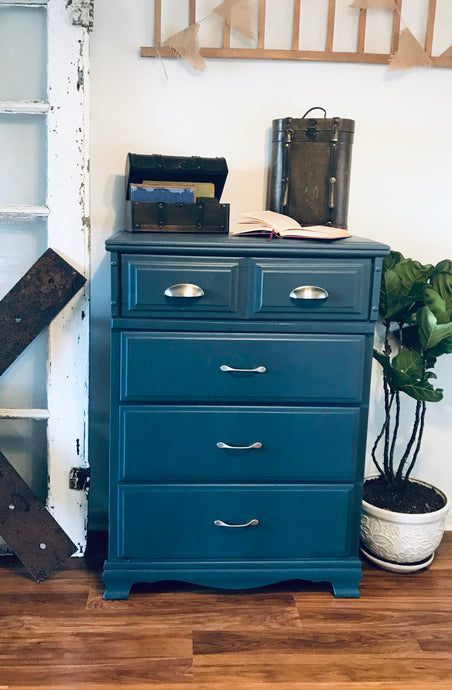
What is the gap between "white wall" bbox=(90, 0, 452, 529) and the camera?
2221mm

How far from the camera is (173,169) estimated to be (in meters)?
2.05

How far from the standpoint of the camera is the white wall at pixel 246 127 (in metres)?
2.22

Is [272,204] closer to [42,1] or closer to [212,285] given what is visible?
[212,285]

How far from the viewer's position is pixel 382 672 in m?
1.73

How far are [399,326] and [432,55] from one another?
0.88 m

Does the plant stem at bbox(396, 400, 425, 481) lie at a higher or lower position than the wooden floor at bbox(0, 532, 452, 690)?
higher

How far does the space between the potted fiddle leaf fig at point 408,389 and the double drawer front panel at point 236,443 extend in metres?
0.27

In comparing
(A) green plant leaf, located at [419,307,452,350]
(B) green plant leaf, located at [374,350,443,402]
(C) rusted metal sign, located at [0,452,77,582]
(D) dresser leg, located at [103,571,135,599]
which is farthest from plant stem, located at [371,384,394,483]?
(C) rusted metal sign, located at [0,452,77,582]

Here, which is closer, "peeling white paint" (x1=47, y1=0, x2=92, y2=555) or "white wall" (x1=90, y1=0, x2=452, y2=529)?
"peeling white paint" (x1=47, y1=0, x2=92, y2=555)

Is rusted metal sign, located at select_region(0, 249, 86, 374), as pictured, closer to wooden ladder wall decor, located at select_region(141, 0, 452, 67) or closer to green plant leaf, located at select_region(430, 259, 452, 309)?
wooden ladder wall decor, located at select_region(141, 0, 452, 67)

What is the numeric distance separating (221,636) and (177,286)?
0.93m

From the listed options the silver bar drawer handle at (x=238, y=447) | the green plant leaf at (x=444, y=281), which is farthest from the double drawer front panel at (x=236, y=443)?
the green plant leaf at (x=444, y=281)

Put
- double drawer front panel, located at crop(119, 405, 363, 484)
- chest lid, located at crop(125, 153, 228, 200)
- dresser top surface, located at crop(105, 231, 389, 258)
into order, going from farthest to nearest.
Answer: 1. chest lid, located at crop(125, 153, 228, 200)
2. double drawer front panel, located at crop(119, 405, 363, 484)
3. dresser top surface, located at crop(105, 231, 389, 258)

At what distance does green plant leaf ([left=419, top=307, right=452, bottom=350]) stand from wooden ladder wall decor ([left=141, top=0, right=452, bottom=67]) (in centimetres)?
85
